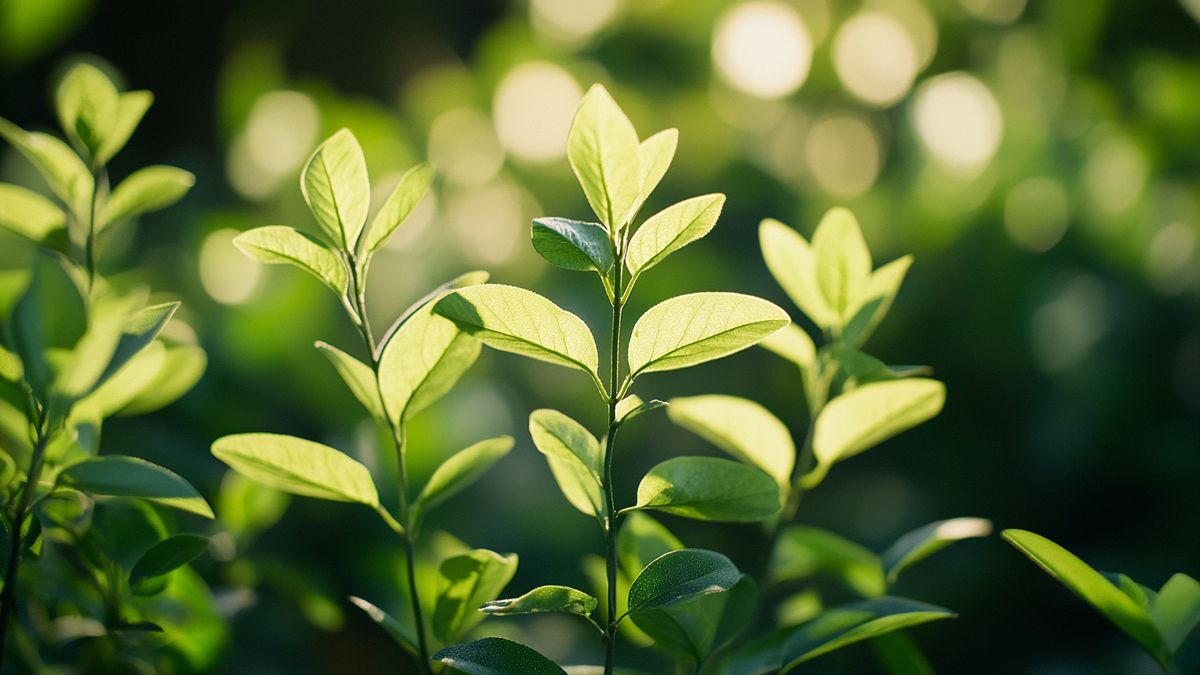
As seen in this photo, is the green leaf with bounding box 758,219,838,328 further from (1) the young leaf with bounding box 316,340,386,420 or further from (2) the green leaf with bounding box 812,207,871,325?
(1) the young leaf with bounding box 316,340,386,420

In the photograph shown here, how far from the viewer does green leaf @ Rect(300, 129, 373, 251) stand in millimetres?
229

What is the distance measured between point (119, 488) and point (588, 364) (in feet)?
0.39

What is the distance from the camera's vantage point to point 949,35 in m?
0.89

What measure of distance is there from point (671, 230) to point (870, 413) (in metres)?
0.11

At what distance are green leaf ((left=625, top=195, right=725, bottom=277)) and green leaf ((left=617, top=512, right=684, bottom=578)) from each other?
91 mm

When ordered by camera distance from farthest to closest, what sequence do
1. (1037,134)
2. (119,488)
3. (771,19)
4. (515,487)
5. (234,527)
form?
(771,19), (1037,134), (515,487), (234,527), (119,488)

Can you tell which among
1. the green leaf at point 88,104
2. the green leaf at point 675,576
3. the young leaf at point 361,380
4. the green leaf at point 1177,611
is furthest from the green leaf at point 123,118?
the green leaf at point 1177,611

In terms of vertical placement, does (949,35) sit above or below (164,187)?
above

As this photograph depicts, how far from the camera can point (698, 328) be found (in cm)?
21

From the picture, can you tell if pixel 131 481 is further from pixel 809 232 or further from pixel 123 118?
pixel 809 232

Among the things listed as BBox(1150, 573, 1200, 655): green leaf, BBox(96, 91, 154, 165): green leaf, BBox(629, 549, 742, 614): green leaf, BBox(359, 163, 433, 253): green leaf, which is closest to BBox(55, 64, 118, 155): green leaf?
BBox(96, 91, 154, 165): green leaf

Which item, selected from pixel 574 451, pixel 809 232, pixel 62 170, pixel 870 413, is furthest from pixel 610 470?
pixel 809 232

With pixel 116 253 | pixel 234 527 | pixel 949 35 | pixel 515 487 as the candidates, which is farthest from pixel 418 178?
pixel 949 35

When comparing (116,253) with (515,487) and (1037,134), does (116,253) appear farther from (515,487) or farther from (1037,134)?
(1037,134)
